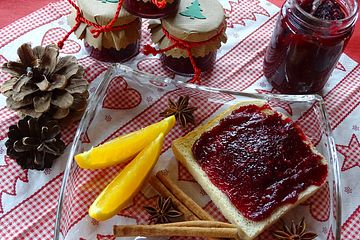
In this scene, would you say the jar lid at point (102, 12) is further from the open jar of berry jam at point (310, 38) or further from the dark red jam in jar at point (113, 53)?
the open jar of berry jam at point (310, 38)

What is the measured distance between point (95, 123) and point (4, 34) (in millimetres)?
430

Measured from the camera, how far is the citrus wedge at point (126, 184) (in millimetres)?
1266

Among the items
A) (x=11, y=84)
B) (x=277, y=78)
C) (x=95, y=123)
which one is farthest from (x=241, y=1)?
(x=11, y=84)

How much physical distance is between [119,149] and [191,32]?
35 cm

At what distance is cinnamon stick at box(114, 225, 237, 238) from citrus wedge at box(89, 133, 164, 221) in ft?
0.20

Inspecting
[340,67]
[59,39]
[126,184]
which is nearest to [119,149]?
[126,184]

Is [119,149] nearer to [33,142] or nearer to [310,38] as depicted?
[33,142]

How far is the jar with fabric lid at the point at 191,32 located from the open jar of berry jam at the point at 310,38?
0.54 ft

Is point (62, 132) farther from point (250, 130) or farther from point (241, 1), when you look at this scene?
point (241, 1)

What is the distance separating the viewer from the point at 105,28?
1.42m

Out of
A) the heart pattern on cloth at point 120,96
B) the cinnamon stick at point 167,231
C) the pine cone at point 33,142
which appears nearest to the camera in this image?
the cinnamon stick at point 167,231

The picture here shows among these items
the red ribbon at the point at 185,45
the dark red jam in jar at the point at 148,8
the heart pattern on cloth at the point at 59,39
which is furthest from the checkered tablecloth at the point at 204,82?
the dark red jam in jar at the point at 148,8

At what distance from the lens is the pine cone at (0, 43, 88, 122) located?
1373mm

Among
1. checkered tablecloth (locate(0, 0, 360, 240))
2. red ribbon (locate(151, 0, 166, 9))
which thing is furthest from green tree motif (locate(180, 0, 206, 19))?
checkered tablecloth (locate(0, 0, 360, 240))
